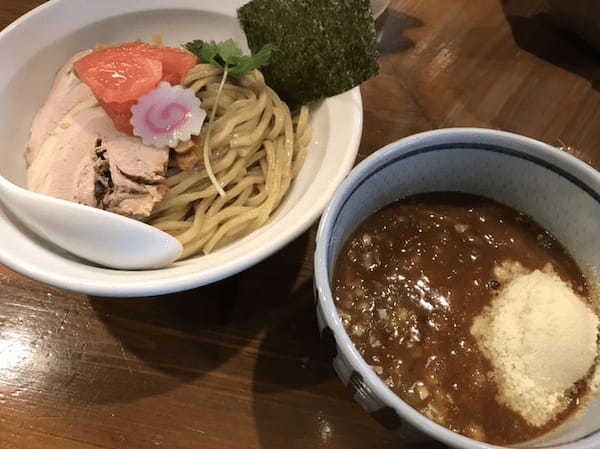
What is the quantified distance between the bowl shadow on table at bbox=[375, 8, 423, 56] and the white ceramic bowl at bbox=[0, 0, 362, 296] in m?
0.47

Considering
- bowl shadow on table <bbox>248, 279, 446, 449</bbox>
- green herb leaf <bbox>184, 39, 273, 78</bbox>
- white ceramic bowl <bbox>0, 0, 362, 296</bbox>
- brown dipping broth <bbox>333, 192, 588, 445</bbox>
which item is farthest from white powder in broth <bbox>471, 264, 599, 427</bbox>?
green herb leaf <bbox>184, 39, 273, 78</bbox>

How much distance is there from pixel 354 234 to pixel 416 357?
0.84ft

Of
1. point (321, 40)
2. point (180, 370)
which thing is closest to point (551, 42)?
point (321, 40)

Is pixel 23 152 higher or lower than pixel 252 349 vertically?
higher

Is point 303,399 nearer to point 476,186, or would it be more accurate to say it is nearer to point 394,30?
point 476,186

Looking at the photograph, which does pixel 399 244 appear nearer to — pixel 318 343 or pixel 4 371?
pixel 318 343

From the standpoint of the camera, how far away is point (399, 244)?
1086 millimetres

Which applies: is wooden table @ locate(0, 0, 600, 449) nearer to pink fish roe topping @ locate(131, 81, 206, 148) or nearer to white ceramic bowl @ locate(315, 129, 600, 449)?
white ceramic bowl @ locate(315, 129, 600, 449)

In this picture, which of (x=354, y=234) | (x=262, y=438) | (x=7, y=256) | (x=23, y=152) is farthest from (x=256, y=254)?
(x=23, y=152)

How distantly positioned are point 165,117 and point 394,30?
3.04 feet

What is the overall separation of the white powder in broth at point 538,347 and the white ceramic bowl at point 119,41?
411 mm

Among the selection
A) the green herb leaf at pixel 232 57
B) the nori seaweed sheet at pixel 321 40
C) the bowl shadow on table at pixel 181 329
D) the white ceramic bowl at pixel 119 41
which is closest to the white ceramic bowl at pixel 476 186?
the white ceramic bowl at pixel 119 41

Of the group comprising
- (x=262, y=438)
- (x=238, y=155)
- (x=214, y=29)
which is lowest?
(x=262, y=438)

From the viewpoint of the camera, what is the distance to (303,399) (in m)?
1.15
